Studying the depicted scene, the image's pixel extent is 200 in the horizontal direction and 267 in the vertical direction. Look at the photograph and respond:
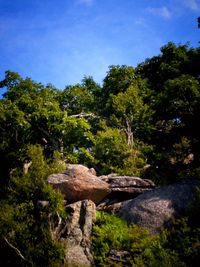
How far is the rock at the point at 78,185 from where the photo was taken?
21.8 metres

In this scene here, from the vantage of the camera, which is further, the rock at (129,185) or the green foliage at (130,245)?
the rock at (129,185)

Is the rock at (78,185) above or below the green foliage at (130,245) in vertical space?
above

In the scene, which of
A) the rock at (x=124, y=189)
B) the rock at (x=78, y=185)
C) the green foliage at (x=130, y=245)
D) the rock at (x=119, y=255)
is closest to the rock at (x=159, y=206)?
the green foliage at (x=130, y=245)

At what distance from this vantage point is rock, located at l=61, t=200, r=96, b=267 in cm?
1781

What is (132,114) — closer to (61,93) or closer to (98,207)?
(61,93)

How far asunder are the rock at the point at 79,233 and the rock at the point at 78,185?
3.14ft

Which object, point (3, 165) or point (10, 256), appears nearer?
point (10, 256)

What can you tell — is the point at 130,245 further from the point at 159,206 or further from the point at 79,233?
the point at 159,206

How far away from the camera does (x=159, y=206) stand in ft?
65.7

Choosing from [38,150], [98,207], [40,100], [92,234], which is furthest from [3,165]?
[92,234]

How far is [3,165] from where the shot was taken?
3062 cm

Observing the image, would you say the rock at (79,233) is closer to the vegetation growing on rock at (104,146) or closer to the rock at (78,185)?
the vegetation growing on rock at (104,146)

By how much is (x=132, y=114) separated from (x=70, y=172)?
507 inches

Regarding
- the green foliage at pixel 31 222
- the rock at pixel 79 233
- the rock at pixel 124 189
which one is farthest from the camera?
the rock at pixel 124 189
